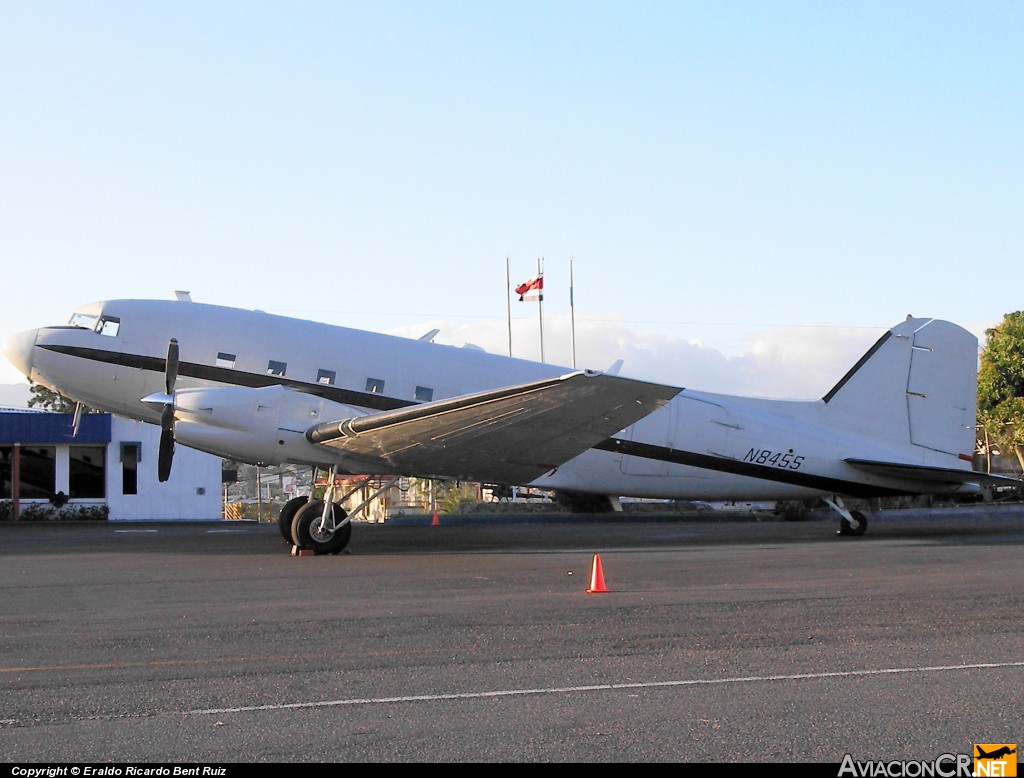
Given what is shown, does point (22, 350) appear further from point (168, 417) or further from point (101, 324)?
point (168, 417)

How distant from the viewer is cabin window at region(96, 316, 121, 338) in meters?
19.5

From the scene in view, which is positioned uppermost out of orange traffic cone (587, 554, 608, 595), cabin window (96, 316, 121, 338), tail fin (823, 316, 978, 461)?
cabin window (96, 316, 121, 338)

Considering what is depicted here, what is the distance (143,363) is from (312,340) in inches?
123

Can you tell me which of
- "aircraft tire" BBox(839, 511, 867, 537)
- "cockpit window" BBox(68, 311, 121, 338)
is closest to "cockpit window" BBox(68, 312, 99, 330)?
"cockpit window" BBox(68, 311, 121, 338)

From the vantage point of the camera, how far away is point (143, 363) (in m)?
19.2

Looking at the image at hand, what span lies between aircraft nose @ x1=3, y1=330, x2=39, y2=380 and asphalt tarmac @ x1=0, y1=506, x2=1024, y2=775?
15.7 feet

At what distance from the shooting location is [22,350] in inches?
784

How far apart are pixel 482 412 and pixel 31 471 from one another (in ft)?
91.8

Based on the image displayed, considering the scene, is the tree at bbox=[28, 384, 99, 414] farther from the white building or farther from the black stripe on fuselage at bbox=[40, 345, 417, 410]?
the black stripe on fuselage at bbox=[40, 345, 417, 410]

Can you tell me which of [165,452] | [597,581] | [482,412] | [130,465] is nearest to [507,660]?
[597,581]

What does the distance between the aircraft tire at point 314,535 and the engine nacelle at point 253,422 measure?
0.94 m

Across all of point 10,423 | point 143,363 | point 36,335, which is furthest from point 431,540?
point 10,423

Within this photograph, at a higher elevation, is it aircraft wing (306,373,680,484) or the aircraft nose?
the aircraft nose

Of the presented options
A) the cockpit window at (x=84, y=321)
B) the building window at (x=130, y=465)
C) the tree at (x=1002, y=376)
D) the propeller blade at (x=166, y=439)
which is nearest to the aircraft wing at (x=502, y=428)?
the propeller blade at (x=166, y=439)
